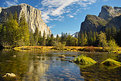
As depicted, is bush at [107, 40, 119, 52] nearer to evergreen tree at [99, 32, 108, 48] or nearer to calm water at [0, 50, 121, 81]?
evergreen tree at [99, 32, 108, 48]

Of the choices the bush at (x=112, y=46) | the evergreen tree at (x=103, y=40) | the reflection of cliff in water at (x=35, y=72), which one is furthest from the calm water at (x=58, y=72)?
the evergreen tree at (x=103, y=40)

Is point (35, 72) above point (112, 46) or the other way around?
the other way around

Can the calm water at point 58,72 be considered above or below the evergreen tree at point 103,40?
below

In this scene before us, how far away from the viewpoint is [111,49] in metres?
45.8

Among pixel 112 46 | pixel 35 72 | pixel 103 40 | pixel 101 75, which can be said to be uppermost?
pixel 103 40

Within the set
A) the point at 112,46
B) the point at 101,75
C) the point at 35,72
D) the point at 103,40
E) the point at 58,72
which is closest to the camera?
the point at 101,75

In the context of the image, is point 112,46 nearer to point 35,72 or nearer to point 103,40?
point 103,40

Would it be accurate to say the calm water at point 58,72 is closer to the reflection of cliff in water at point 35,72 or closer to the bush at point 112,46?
the reflection of cliff in water at point 35,72

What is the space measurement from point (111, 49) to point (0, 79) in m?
46.7

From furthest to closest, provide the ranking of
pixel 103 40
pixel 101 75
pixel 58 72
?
pixel 103 40 → pixel 58 72 → pixel 101 75

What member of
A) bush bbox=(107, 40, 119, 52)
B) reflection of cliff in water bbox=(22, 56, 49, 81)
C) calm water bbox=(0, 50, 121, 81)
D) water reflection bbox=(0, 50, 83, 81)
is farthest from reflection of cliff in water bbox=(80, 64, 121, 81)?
bush bbox=(107, 40, 119, 52)

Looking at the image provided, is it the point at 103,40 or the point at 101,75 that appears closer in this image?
the point at 101,75

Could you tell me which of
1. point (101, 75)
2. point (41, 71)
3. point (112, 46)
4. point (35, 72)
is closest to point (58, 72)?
point (41, 71)

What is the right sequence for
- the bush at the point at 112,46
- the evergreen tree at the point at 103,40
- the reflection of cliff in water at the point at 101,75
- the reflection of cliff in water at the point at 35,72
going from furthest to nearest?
the evergreen tree at the point at 103,40 < the bush at the point at 112,46 < the reflection of cliff in water at the point at 101,75 < the reflection of cliff in water at the point at 35,72
